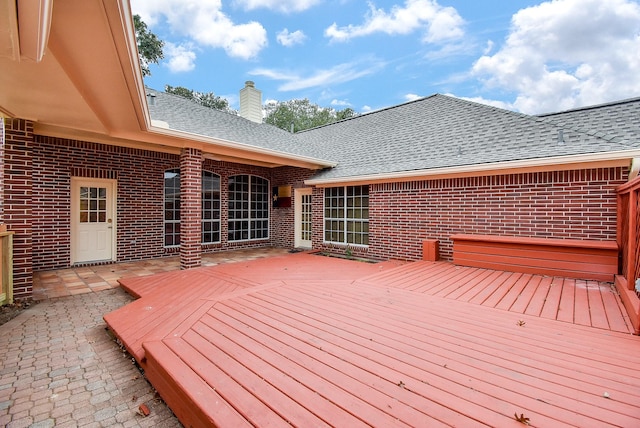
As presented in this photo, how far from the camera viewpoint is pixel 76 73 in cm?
301

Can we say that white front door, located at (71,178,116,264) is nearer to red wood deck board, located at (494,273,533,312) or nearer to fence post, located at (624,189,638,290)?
red wood deck board, located at (494,273,533,312)

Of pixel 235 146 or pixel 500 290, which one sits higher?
pixel 235 146

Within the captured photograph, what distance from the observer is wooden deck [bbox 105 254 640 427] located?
159cm

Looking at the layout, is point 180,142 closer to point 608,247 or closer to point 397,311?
point 397,311

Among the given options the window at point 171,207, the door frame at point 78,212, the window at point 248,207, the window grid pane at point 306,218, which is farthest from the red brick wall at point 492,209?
the door frame at point 78,212

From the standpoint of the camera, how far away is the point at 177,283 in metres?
4.78

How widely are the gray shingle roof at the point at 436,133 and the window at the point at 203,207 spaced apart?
1.79 metres

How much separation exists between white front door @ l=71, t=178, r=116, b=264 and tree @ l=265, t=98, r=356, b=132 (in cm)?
2425

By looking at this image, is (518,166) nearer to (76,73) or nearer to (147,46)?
(76,73)

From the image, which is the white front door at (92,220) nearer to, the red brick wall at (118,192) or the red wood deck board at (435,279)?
the red brick wall at (118,192)

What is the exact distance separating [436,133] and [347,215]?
3.18 meters

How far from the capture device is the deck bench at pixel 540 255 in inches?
165

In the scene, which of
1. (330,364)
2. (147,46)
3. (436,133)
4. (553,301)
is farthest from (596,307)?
(147,46)

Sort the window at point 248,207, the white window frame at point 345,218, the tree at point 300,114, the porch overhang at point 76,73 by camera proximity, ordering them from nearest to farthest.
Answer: the porch overhang at point 76,73 < the white window frame at point 345,218 < the window at point 248,207 < the tree at point 300,114
